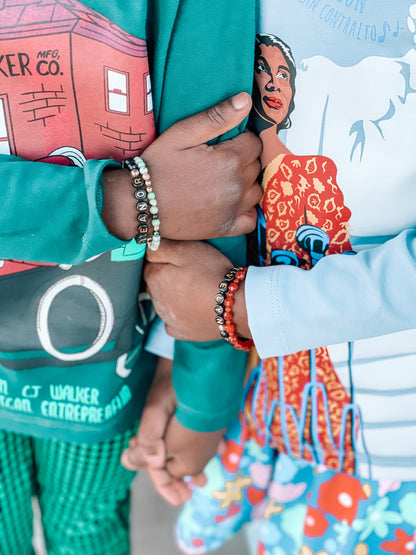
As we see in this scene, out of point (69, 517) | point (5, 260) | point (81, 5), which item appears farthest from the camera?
point (69, 517)

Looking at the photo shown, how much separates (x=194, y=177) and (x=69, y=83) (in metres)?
0.18

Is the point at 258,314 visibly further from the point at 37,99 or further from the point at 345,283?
the point at 37,99

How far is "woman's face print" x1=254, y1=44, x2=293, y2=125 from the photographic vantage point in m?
0.68

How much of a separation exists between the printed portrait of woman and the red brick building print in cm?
15

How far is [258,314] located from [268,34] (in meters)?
0.33

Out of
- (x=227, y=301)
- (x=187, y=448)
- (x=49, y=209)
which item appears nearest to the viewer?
(x=49, y=209)

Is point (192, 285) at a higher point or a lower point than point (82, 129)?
lower

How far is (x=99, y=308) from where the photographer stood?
0.81 meters

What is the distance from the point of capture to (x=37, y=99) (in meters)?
0.67

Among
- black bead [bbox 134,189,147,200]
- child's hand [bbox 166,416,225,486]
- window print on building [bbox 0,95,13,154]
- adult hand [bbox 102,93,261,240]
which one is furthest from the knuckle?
child's hand [bbox 166,416,225,486]

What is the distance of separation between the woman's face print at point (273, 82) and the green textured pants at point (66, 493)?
61cm

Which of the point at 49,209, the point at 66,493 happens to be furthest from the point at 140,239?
the point at 66,493

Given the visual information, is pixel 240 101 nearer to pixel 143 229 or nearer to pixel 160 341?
pixel 143 229

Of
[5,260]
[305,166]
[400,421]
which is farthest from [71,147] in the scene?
[400,421]
